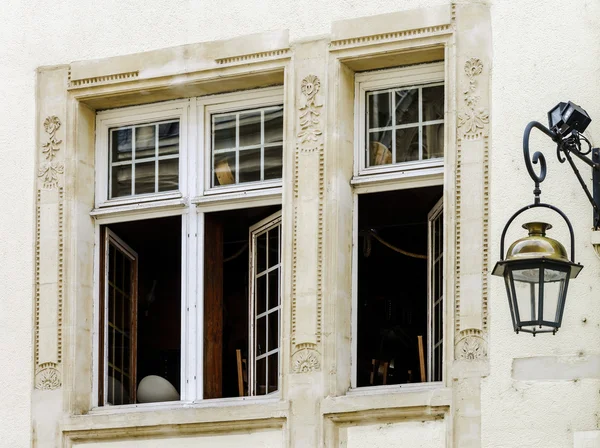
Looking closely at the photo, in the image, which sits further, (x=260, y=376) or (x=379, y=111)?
(x=260, y=376)

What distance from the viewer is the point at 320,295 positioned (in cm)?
1323

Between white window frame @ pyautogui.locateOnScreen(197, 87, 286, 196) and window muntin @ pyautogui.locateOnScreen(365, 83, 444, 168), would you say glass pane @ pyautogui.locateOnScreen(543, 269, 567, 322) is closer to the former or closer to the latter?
window muntin @ pyautogui.locateOnScreen(365, 83, 444, 168)

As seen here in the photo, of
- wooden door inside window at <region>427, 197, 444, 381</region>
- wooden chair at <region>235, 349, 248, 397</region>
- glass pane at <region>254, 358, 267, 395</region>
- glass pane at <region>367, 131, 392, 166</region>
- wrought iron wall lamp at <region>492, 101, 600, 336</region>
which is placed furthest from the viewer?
wooden chair at <region>235, 349, 248, 397</region>

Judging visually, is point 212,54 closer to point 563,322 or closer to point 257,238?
point 257,238

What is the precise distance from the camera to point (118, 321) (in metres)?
14.4

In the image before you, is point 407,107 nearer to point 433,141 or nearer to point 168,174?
point 433,141

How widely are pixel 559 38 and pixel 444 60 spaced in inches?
30.5

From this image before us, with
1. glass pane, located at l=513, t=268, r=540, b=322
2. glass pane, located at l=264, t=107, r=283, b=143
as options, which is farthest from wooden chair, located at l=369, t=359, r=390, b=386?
glass pane, located at l=513, t=268, r=540, b=322

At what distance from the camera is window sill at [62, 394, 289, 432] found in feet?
43.5

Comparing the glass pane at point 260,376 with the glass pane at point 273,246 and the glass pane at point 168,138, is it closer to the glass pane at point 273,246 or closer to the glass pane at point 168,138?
the glass pane at point 273,246

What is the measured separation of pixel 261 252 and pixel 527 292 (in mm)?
2637

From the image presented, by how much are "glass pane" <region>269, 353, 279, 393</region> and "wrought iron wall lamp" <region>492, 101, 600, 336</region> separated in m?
2.11

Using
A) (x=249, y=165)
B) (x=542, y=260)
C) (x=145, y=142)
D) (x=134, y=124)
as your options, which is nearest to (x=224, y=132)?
(x=249, y=165)

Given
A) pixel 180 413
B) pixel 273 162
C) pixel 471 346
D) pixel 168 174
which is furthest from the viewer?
pixel 168 174
